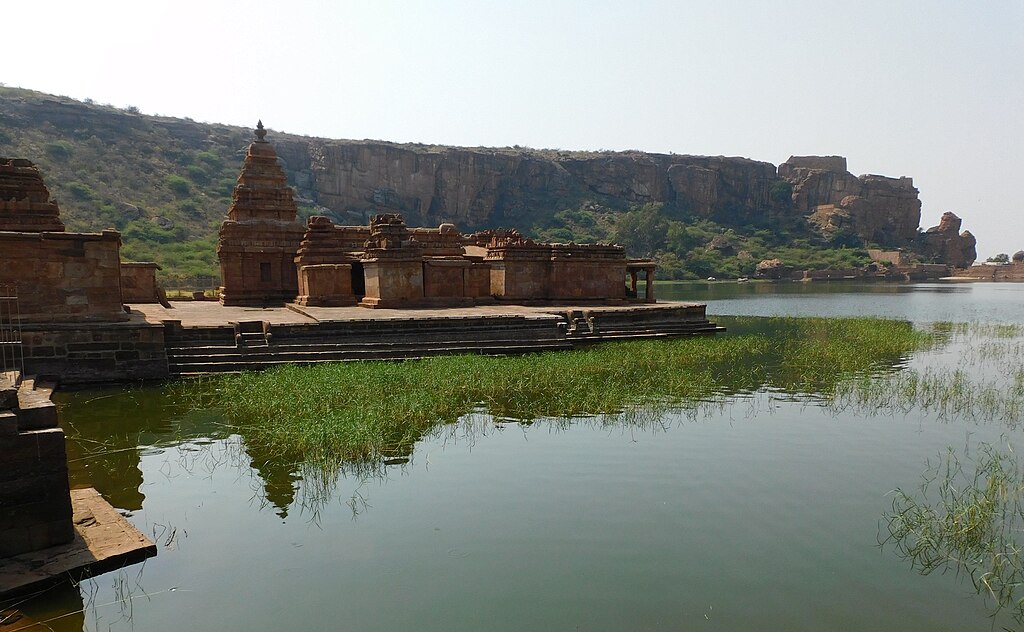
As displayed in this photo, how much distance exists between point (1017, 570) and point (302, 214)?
70818 millimetres

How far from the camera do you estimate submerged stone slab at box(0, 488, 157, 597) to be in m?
4.46

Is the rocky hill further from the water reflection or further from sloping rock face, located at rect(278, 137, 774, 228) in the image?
the water reflection

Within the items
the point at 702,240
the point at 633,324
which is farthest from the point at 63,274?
the point at 702,240

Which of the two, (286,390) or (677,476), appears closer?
(677,476)

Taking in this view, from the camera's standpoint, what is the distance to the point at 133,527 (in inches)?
212

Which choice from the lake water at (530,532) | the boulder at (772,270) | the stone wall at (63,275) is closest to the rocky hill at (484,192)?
the boulder at (772,270)

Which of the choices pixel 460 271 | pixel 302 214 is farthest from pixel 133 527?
pixel 302 214

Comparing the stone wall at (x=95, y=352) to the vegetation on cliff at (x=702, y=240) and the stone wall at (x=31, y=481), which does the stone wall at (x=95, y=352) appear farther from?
the vegetation on cliff at (x=702, y=240)

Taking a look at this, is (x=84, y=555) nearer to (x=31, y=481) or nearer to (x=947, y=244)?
(x=31, y=481)

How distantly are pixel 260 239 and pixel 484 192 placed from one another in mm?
68717

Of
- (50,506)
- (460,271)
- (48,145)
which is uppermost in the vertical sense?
(48,145)

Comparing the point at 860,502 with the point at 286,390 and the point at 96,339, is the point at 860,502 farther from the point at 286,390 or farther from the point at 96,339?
the point at 96,339

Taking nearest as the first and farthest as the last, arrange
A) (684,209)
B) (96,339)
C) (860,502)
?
1. (860,502)
2. (96,339)
3. (684,209)

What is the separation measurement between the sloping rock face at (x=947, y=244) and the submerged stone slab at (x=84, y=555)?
114670 mm
